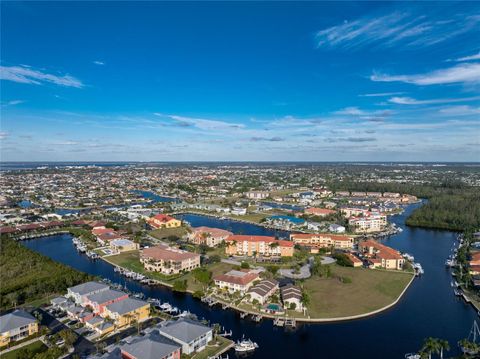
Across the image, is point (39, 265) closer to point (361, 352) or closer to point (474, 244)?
point (361, 352)

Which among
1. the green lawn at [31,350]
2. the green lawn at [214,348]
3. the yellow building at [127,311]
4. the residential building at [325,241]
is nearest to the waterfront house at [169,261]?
the yellow building at [127,311]

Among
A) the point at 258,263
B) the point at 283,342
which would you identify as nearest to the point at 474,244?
the point at 258,263

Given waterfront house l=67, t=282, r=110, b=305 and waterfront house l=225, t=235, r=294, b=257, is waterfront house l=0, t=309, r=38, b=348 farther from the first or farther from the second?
waterfront house l=225, t=235, r=294, b=257

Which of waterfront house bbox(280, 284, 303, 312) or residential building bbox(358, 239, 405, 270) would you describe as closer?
waterfront house bbox(280, 284, 303, 312)

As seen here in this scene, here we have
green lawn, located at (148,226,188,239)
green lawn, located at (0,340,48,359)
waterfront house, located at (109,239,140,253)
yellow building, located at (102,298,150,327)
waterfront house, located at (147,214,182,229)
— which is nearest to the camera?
green lawn, located at (0,340,48,359)

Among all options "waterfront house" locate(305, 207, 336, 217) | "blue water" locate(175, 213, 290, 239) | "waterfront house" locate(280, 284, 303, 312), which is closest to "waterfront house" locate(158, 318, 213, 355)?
"waterfront house" locate(280, 284, 303, 312)

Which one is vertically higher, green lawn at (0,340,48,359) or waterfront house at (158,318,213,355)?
waterfront house at (158,318,213,355)
